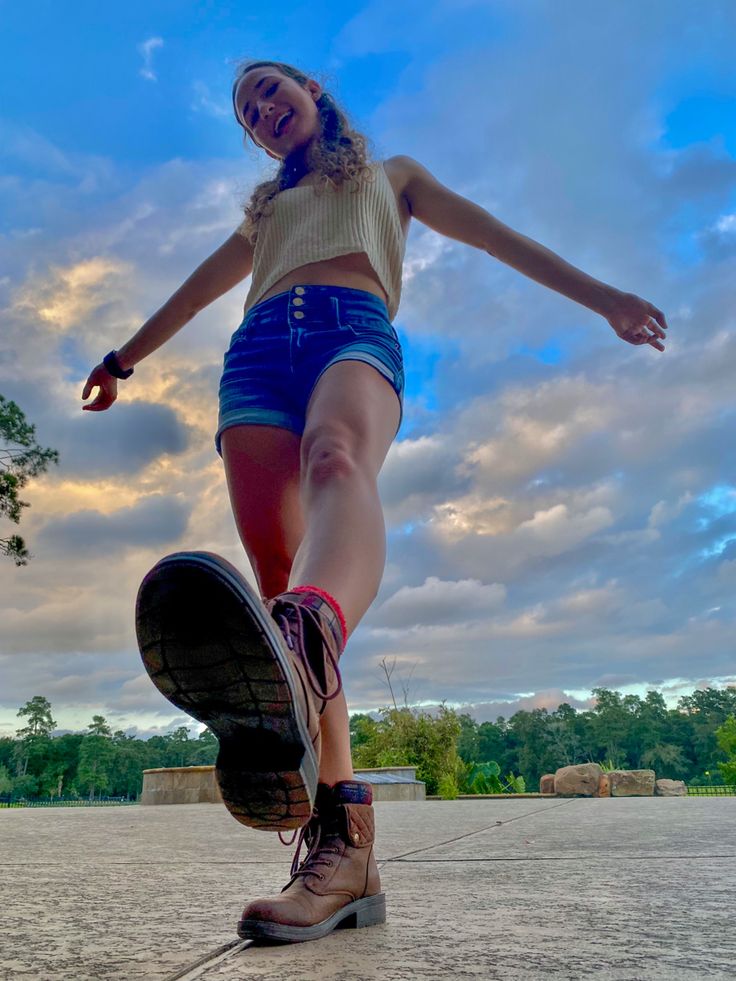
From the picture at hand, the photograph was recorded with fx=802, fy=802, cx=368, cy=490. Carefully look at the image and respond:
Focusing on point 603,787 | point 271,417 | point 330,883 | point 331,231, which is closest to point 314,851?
point 330,883

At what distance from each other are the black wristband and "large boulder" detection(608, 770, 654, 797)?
12.3 meters

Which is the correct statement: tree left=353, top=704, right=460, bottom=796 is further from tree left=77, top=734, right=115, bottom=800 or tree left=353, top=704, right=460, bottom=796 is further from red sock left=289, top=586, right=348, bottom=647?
tree left=77, top=734, right=115, bottom=800

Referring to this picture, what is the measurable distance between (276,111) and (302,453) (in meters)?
0.98

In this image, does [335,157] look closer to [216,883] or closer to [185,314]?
[185,314]

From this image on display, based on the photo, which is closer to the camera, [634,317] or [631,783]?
[634,317]

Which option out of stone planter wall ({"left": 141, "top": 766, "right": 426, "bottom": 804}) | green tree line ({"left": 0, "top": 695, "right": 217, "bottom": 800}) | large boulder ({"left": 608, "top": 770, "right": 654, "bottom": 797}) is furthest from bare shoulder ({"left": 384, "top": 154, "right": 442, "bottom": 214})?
green tree line ({"left": 0, "top": 695, "right": 217, "bottom": 800})

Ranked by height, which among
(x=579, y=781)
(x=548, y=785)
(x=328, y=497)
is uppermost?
(x=328, y=497)

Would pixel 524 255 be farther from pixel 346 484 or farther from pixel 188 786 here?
pixel 188 786

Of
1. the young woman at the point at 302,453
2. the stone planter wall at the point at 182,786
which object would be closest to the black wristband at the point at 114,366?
the young woman at the point at 302,453

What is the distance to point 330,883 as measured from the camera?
1.20 metres

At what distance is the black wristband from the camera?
229cm

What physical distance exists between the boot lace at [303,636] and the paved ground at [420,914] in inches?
12.2

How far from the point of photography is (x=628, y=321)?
1846 millimetres

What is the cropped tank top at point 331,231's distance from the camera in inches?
67.8
